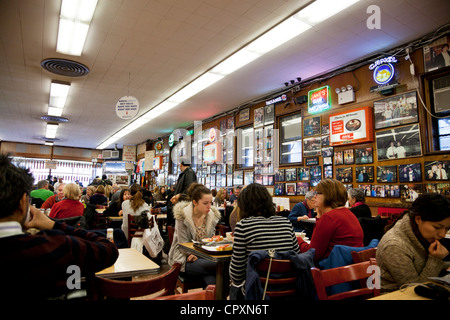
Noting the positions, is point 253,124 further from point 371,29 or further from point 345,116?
point 371,29

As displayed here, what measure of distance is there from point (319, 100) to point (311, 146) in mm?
1183

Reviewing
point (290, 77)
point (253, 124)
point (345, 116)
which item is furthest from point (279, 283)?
point (253, 124)

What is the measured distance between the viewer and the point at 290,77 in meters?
7.79

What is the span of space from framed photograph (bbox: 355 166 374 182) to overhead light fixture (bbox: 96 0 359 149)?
114 inches

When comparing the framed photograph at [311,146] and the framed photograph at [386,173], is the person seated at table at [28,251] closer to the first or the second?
the framed photograph at [386,173]

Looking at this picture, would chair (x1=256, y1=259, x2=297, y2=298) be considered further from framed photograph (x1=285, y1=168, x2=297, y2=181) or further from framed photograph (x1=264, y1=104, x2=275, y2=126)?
framed photograph (x1=264, y1=104, x2=275, y2=126)

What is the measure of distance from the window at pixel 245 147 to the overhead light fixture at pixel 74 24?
5.65 m

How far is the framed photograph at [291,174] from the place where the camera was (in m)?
8.15

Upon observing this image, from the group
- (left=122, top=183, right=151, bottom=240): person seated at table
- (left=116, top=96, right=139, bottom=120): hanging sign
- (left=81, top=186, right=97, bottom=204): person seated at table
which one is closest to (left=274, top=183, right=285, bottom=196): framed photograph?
(left=122, top=183, right=151, bottom=240): person seated at table

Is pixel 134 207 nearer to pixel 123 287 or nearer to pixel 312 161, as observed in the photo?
pixel 123 287

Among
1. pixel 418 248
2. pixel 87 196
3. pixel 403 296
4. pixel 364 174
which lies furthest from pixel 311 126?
A: pixel 87 196

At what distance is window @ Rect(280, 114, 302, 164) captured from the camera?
828cm

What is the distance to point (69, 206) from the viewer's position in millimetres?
4695

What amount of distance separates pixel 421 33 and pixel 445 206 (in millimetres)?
4974
